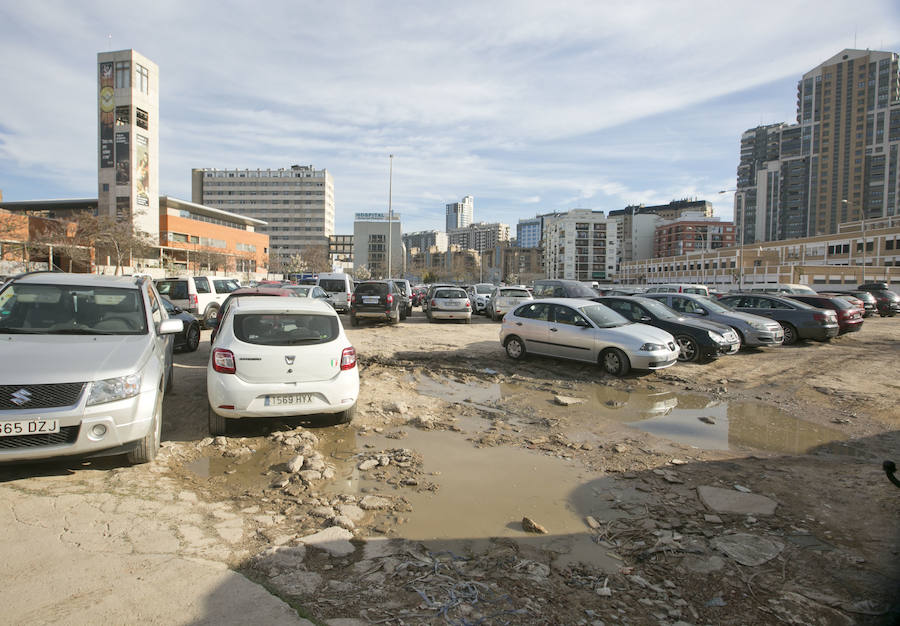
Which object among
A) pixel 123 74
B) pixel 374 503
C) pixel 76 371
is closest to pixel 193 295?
pixel 76 371

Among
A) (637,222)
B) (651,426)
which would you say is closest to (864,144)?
(637,222)

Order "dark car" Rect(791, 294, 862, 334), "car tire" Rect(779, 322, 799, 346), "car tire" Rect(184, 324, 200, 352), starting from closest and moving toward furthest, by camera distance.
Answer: "car tire" Rect(184, 324, 200, 352) → "car tire" Rect(779, 322, 799, 346) → "dark car" Rect(791, 294, 862, 334)

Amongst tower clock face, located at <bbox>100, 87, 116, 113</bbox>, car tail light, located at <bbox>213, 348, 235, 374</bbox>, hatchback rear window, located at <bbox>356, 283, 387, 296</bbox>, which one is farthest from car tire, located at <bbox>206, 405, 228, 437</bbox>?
tower clock face, located at <bbox>100, 87, 116, 113</bbox>

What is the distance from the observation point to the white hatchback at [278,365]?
5527mm

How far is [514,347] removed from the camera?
11406mm

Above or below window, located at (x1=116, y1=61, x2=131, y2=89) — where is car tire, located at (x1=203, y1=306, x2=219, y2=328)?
below

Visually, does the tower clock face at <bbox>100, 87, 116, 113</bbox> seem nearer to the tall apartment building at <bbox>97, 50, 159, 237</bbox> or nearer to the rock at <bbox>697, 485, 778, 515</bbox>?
the tall apartment building at <bbox>97, 50, 159, 237</bbox>

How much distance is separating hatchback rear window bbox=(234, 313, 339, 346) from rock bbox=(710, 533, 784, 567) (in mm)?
4424

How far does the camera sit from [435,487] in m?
4.64

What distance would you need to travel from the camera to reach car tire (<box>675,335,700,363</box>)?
11155 mm

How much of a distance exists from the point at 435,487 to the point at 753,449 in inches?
156

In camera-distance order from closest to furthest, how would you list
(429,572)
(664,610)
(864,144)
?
1. (664,610)
2. (429,572)
3. (864,144)

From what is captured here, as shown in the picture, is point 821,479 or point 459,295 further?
point 459,295

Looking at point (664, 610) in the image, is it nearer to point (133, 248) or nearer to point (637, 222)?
point (133, 248)
